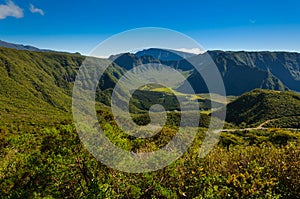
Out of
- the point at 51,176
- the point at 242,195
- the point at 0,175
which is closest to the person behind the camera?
the point at 242,195

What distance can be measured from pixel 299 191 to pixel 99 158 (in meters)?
14.2

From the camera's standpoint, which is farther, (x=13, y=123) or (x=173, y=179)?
(x=13, y=123)

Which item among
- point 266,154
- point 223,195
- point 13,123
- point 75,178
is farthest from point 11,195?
point 13,123

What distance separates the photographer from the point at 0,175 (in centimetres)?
2436

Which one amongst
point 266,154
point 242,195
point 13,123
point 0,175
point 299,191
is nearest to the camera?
point 242,195

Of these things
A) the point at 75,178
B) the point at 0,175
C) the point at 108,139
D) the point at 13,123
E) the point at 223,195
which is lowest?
the point at 13,123

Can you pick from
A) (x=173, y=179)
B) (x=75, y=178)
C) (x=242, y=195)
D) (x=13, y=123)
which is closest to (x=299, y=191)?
(x=242, y=195)

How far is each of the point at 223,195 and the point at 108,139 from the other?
8676mm

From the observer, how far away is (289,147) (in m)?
24.9

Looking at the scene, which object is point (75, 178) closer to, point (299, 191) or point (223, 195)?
point (223, 195)

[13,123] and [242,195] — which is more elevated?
[242,195]

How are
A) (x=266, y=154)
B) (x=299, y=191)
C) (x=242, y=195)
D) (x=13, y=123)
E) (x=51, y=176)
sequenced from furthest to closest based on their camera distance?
1. (x=13, y=123)
2. (x=266, y=154)
3. (x=51, y=176)
4. (x=299, y=191)
5. (x=242, y=195)

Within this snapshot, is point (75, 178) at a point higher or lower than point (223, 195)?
lower

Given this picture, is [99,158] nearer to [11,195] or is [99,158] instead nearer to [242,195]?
[11,195]
